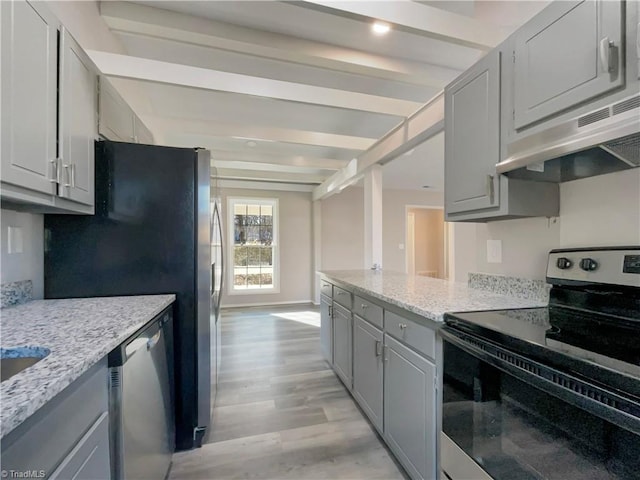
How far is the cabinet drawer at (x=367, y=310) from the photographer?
184 centimetres

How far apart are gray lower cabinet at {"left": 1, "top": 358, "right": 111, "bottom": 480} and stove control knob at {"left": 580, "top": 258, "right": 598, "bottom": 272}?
1935 millimetres

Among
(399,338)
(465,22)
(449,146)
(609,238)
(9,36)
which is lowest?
(399,338)

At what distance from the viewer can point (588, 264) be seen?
4.20 feet

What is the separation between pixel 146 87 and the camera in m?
2.86

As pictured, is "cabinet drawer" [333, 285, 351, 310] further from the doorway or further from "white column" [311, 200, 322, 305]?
the doorway

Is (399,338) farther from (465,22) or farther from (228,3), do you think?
(228,3)

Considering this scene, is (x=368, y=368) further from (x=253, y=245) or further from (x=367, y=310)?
(x=253, y=245)

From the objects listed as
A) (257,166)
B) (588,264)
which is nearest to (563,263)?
(588,264)

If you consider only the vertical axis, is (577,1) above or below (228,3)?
below

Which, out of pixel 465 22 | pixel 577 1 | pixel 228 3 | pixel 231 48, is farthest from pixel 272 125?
pixel 577 1

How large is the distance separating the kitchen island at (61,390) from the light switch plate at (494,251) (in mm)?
2064

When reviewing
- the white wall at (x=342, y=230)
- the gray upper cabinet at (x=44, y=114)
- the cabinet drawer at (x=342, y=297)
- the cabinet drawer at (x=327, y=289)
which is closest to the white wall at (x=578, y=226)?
the cabinet drawer at (x=342, y=297)

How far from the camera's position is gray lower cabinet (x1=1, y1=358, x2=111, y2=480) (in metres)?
0.59

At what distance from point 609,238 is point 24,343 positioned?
2.30m
